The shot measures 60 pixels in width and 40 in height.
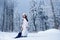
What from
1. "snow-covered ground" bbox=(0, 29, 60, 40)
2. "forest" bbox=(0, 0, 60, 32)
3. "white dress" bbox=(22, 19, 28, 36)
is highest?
"forest" bbox=(0, 0, 60, 32)

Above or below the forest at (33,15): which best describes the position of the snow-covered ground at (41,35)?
below

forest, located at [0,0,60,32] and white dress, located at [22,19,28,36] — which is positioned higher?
forest, located at [0,0,60,32]

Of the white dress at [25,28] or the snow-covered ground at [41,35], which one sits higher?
the white dress at [25,28]

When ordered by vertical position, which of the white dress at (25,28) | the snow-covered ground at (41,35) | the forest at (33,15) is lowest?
the snow-covered ground at (41,35)

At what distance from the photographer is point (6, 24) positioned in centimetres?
264

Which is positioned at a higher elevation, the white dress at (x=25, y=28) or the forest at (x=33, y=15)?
the forest at (x=33, y=15)

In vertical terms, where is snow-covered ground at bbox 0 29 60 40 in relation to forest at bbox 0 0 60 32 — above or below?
below

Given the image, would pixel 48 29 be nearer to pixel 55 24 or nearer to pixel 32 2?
pixel 55 24

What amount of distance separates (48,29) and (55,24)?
135 mm

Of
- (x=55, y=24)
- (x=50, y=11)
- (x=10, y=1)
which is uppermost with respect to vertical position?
(x=10, y=1)

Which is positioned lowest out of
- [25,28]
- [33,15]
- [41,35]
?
[41,35]

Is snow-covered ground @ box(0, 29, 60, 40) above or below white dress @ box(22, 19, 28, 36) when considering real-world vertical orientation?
below

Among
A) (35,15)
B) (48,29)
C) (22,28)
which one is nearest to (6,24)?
(22,28)

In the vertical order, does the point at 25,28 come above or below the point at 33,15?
below
